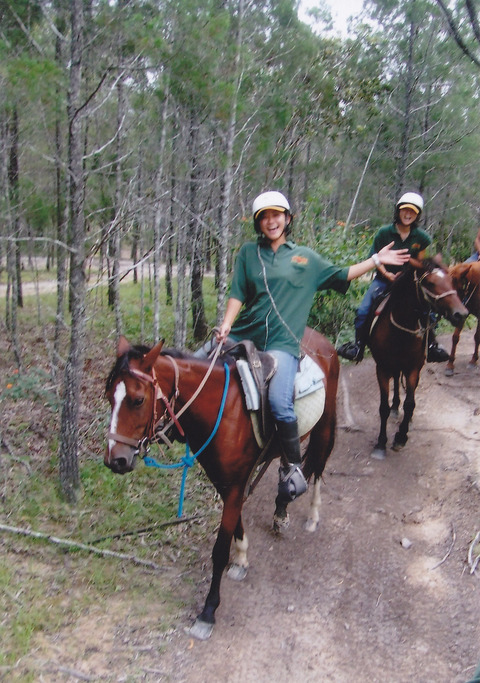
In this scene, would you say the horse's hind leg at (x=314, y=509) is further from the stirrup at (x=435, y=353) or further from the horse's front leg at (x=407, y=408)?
the stirrup at (x=435, y=353)

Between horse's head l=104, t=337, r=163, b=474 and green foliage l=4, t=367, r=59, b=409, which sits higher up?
horse's head l=104, t=337, r=163, b=474

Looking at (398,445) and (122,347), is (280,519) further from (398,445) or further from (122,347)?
(122,347)

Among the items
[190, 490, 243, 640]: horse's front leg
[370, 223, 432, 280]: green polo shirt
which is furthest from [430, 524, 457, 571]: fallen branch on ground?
[370, 223, 432, 280]: green polo shirt

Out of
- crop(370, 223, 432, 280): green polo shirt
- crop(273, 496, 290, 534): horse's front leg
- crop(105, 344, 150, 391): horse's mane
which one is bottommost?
crop(273, 496, 290, 534): horse's front leg

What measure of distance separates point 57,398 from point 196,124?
5451 mm

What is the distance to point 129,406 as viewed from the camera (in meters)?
2.86

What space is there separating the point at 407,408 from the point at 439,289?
5.18 feet

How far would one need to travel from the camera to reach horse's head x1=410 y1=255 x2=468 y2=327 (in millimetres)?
5016

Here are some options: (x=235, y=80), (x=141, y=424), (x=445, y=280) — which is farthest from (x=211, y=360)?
(x=235, y=80)

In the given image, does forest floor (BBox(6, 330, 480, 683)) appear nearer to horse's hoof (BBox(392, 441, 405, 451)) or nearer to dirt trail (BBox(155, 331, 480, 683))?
dirt trail (BBox(155, 331, 480, 683))

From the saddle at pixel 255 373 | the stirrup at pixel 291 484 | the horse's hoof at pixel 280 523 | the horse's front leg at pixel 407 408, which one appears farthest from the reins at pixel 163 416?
the horse's front leg at pixel 407 408

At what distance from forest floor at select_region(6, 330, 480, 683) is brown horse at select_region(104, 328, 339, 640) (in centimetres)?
28

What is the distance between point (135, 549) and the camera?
435 centimetres

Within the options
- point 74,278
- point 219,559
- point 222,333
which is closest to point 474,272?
point 222,333
